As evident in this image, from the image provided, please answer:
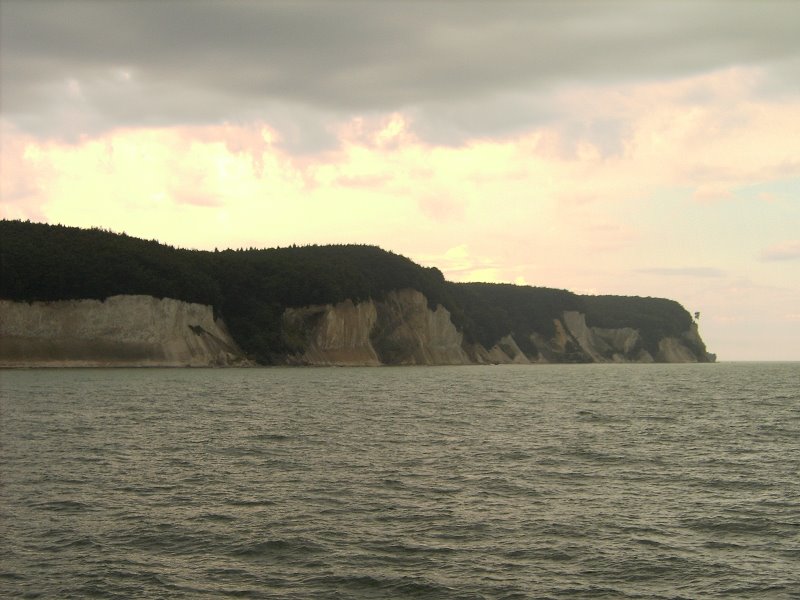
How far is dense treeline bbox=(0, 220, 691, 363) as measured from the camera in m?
104

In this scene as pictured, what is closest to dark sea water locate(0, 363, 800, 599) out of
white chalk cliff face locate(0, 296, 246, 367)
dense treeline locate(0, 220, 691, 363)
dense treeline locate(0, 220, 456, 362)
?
A: white chalk cliff face locate(0, 296, 246, 367)

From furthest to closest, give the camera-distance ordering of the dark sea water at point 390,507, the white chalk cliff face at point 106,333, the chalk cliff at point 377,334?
the chalk cliff at point 377,334
the white chalk cliff face at point 106,333
the dark sea water at point 390,507

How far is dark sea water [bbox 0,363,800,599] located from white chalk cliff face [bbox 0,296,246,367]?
2197 inches

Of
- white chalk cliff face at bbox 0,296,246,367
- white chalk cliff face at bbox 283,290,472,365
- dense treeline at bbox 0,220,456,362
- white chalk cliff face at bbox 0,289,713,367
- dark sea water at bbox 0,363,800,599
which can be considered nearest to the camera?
dark sea water at bbox 0,363,800,599

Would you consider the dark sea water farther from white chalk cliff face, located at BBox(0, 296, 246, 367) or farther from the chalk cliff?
the chalk cliff

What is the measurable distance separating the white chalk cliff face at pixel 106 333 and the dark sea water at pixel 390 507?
183 feet

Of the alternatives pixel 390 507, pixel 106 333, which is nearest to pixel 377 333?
pixel 106 333

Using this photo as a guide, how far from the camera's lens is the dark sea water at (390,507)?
18.2 metres

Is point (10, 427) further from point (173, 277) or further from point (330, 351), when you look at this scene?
point (330, 351)

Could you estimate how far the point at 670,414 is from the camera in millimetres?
56469

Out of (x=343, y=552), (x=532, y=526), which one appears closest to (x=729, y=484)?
(x=532, y=526)

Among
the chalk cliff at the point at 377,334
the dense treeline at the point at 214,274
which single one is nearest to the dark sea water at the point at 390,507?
the dense treeline at the point at 214,274

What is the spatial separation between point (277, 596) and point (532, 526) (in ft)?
25.6

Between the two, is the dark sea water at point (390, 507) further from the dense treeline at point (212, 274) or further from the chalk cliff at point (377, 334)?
the chalk cliff at point (377, 334)
